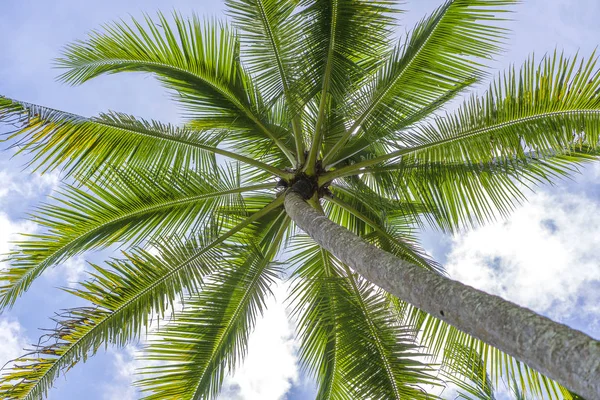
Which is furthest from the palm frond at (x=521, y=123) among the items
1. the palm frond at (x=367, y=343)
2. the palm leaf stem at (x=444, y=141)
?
the palm frond at (x=367, y=343)

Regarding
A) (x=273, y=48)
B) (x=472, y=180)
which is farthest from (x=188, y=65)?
(x=472, y=180)

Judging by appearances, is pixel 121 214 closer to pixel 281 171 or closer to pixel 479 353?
pixel 281 171

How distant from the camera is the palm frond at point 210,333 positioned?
5352 millimetres

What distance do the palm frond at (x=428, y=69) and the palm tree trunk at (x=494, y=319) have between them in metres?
1.90

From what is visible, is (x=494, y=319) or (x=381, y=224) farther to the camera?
(x=381, y=224)

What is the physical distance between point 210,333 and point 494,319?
3.90 meters

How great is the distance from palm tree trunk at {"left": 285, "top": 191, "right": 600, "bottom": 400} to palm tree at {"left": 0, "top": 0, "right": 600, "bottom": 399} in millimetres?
798

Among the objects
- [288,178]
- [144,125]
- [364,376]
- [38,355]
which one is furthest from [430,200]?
[38,355]

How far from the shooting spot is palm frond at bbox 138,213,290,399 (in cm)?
535

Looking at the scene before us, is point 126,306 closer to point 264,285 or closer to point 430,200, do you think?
point 264,285

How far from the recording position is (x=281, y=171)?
601 cm

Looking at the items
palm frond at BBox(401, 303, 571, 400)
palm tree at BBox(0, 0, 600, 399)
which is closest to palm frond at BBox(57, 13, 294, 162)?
palm tree at BBox(0, 0, 600, 399)

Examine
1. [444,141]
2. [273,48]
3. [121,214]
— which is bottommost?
[121,214]

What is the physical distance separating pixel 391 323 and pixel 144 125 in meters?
3.46
